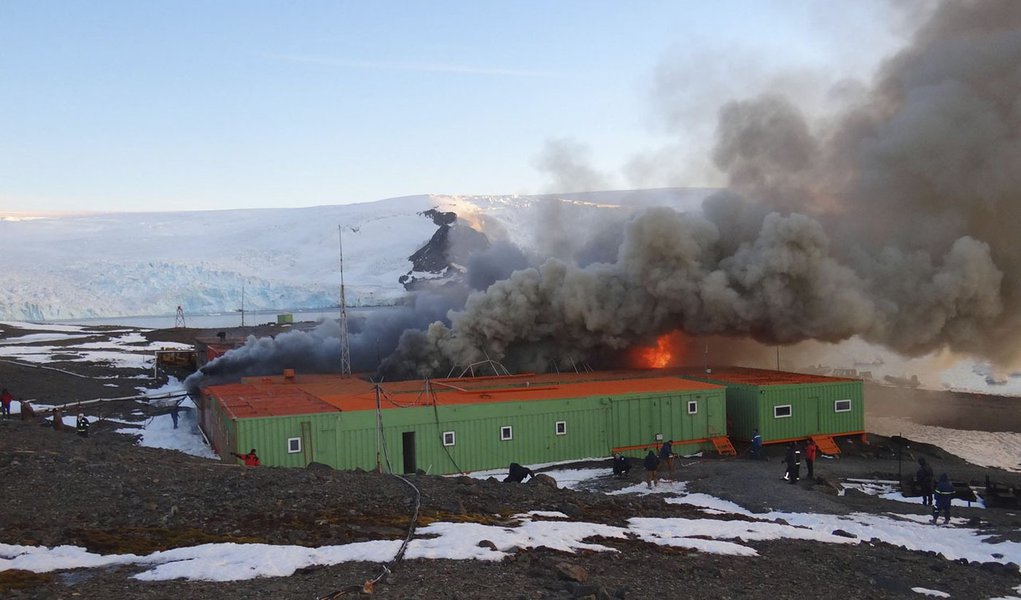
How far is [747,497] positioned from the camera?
18250 mm

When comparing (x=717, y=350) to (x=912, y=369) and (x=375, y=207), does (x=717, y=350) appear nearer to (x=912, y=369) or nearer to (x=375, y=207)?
(x=912, y=369)

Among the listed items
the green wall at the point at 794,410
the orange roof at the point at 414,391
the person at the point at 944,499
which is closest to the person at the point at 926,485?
the person at the point at 944,499

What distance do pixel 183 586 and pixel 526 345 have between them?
31285 millimetres

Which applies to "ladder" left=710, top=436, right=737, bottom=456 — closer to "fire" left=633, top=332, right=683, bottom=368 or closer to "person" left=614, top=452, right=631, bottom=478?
"person" left=614, top=452, right=631, bottom=478

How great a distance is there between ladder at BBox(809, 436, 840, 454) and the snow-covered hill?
113ft

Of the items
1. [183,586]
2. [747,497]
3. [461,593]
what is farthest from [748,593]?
[747,497]

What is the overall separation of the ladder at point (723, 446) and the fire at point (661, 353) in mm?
14187

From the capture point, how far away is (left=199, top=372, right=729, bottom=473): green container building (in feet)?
70.4

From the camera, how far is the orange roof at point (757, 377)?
1135 inches

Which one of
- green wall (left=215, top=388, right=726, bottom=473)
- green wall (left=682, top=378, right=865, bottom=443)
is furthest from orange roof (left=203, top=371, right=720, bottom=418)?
green wall (left=682, top=378, right=865, bottom=443)

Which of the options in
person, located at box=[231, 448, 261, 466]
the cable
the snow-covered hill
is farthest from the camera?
the snow-covered hill

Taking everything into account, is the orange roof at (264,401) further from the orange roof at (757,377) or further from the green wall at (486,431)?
the orange roof at (757,377)

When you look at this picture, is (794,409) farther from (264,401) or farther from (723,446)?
(264,401)

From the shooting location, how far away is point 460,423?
23.2 metres
